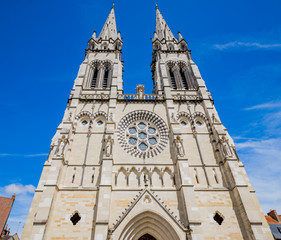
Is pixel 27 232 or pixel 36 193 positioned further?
pixel 36 193

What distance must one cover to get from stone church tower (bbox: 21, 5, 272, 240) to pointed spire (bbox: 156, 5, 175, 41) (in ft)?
35.9

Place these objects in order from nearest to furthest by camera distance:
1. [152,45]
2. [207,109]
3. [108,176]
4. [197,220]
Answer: [197,220]
[108,176]
[207,109]
[152,45]

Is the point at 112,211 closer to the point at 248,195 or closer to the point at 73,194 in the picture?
the point at 73,194

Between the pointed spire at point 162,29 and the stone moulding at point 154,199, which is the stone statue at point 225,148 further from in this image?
the pointed spire at point 162,29

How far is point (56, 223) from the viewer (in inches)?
401

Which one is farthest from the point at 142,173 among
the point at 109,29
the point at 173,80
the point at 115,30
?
the point at 115,30

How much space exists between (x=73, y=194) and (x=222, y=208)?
9405 mm

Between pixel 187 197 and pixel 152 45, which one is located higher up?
pixel 152 45

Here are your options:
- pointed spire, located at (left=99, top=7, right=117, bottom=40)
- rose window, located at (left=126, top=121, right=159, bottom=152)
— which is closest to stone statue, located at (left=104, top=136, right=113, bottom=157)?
rose window, located at (left=126, top=121, right=159, bottom=152)

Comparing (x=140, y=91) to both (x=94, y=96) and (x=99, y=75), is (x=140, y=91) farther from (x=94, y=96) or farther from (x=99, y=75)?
(x=99, y=75)

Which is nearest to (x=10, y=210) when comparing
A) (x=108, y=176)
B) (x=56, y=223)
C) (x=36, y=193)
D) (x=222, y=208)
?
(x=36, y=193)

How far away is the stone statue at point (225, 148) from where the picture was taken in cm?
1295

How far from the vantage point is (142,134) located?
15078mm

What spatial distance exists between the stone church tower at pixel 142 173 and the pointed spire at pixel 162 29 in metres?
10.9
